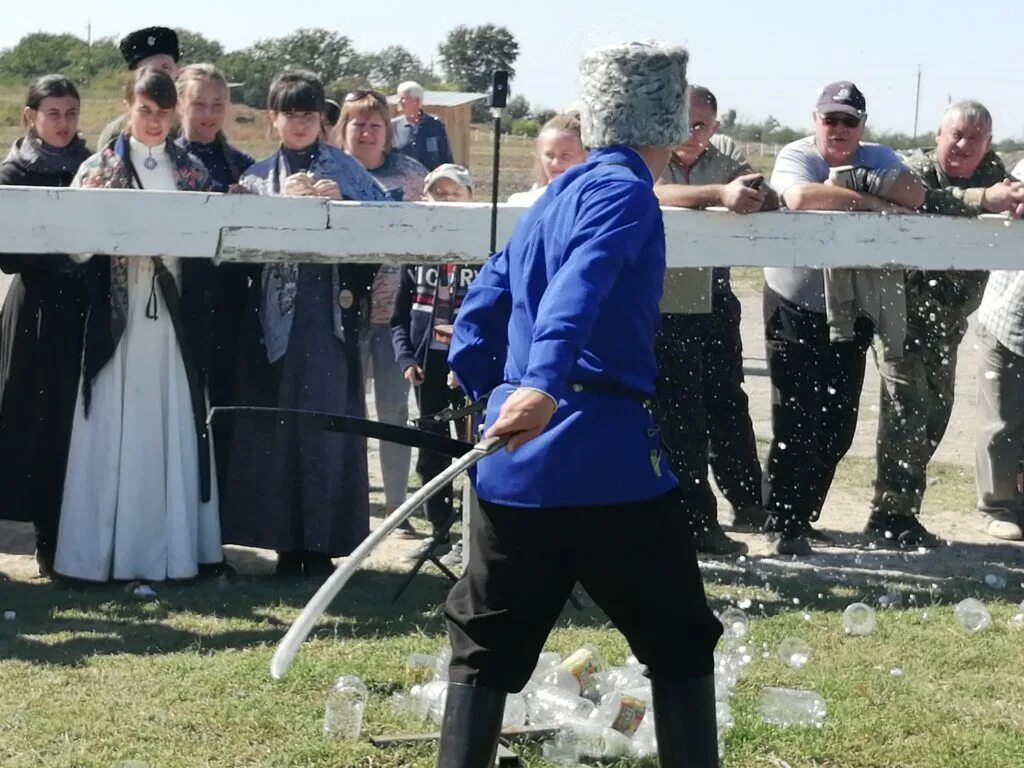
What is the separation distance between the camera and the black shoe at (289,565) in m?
6.89

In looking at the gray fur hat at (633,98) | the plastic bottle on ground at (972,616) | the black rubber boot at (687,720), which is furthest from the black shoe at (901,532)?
the gray fur hat at (633,98)

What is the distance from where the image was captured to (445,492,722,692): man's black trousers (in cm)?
372

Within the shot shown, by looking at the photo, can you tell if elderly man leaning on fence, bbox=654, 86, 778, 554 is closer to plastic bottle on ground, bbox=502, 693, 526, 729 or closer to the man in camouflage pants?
the man in camouflage pants

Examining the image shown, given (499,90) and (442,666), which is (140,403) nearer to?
(442,666)

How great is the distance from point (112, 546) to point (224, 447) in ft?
1.90

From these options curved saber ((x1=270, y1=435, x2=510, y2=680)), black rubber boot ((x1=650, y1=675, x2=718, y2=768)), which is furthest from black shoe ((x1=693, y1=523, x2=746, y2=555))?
curved saber ((x1=270, y1=435, x2=510, y2=680))

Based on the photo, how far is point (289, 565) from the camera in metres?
6.91

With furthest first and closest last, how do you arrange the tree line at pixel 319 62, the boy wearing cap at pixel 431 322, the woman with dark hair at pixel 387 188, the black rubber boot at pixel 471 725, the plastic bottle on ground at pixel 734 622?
the tree line at pixel 319 62
the woman with dark hair at pixel 387 188
the boy wearing cap at pixel 431 322
the plastic bottle on ground at pixel 734 622
the black rubber boot at pixel 471 725

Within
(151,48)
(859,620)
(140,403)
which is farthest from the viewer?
(151,48)

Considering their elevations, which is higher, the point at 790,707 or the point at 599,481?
the point at 599,481

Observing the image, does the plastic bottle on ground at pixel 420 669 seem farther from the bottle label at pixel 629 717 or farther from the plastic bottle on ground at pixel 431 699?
the bottle label at pixel 629 717

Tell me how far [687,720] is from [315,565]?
3285 millimetres

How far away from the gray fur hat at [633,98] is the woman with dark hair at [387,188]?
12.8 ft

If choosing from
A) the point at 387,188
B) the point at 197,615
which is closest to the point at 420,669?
the point at 197,615
